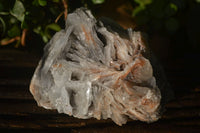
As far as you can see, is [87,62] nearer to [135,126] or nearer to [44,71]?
[44,71]

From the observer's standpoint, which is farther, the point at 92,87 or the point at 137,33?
the point at 137,33

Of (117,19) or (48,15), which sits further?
(117,19)

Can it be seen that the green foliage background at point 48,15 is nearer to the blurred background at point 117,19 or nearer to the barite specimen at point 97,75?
the blurred background at point 117,19

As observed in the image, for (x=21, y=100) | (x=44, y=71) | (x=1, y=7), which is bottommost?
(x=21, y=100)

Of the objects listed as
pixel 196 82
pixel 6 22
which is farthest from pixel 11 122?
pixel 196 82

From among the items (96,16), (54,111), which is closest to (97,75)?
(54,111)

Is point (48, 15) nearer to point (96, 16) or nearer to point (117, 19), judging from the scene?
point (96, 16)
